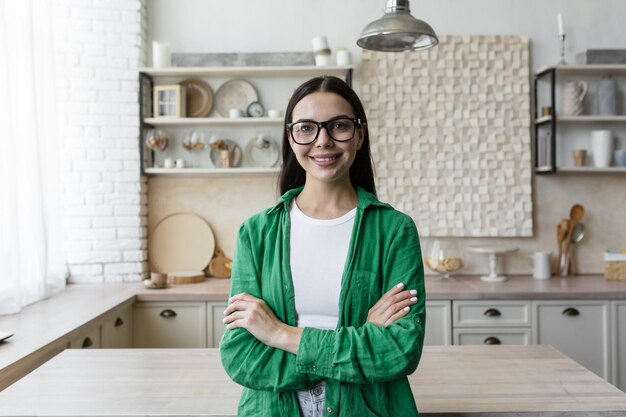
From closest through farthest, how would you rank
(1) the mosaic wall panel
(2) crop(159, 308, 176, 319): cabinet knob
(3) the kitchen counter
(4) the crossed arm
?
(4) the crossed arm, (3) the kitchen counter, (2) crop(159, 308, 176, 319): cabinet knob, (1) the mosaic wall panel

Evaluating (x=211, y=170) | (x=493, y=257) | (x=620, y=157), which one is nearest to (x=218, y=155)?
(x=211, y=170)

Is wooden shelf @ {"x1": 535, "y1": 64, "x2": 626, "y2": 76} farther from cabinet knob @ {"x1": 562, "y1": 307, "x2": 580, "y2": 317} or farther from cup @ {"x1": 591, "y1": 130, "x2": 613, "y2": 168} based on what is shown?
cabinet knob @ {"x1": 562, "y1": 307, "x2": 580, "y2": 317}

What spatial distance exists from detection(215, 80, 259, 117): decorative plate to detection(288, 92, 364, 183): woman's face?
2.84 m

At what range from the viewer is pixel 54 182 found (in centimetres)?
355

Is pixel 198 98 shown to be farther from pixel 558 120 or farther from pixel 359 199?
pixel 359 199

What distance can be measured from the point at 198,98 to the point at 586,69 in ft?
8.44

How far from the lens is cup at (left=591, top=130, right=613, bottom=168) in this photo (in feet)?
13.0

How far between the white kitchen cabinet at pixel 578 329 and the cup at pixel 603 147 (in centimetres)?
100

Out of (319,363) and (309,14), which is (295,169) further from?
(309,14)

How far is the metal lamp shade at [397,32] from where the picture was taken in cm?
239

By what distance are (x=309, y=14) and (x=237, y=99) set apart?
30.2 inches

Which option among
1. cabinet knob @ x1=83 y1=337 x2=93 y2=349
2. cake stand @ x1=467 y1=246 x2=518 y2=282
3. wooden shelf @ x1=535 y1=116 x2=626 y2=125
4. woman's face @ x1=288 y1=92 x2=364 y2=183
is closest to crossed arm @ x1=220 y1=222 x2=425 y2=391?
woman's face @ x1=288 y1=92 x2=364 y2=183

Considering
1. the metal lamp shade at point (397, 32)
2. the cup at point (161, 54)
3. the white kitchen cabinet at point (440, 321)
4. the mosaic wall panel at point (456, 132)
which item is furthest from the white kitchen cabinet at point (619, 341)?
the cup at point (161, 54)

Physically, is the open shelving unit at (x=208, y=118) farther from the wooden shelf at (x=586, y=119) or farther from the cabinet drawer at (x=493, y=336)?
the cabinet drawer at (x=493, y=336)
